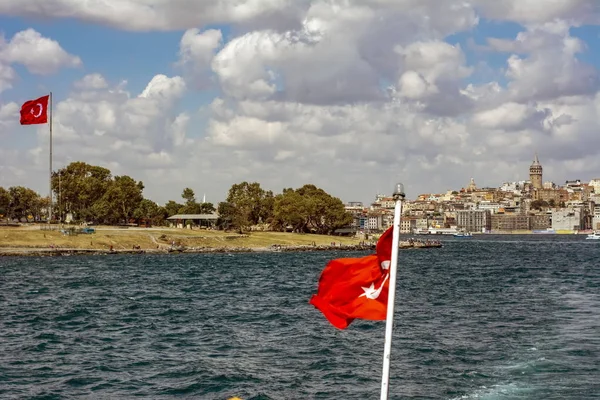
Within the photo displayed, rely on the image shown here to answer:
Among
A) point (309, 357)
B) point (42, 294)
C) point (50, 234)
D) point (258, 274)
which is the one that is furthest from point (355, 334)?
point (50, 234)

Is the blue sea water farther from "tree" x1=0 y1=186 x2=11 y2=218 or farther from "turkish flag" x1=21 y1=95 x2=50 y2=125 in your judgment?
"tree" x1=0 y1=186 x2=11 y2=218

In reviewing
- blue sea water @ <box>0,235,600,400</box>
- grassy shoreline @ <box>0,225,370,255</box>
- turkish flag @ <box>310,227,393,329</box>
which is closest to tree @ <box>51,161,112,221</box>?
grassy shoreline @ <box>0,225,370,255</box>

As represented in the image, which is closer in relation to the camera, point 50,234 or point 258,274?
point 258,274

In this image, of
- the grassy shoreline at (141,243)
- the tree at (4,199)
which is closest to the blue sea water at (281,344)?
the grassy shoreline at (141,243)

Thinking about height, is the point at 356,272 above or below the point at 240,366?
above

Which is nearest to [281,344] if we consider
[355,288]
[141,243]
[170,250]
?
[355,288]

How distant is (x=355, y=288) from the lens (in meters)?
14.6

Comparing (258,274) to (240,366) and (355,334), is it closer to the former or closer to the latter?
(355,334)

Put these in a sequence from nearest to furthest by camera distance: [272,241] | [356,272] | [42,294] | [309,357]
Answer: [356,272]
[309,357]
[42,294]
[272,241]

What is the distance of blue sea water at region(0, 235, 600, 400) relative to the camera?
100 feet

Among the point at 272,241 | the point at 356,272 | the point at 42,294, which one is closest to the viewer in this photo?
the point at 356,272

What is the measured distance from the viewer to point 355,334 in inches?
1703

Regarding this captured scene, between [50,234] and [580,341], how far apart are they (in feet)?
388

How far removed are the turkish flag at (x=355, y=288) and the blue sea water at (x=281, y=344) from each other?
1550 cm
